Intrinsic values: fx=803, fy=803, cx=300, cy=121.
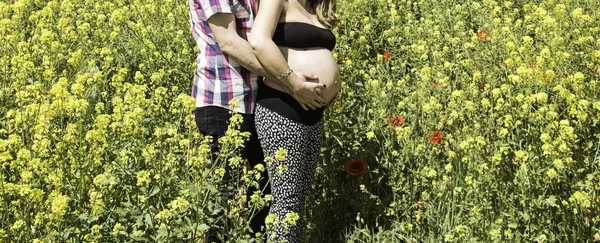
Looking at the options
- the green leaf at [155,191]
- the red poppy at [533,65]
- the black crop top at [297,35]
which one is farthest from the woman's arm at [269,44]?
the red poppy at [533,65]

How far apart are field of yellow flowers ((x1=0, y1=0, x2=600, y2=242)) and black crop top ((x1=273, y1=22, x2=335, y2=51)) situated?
1.47 ft

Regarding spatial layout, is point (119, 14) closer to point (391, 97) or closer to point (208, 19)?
point (391, 97)

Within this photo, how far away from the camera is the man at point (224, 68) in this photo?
293 cm

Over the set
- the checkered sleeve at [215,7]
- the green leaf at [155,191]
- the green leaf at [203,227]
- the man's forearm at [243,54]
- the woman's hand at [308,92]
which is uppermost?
the checkered sleeve at [215,7]

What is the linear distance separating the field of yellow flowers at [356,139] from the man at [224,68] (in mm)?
103

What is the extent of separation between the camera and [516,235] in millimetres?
3086

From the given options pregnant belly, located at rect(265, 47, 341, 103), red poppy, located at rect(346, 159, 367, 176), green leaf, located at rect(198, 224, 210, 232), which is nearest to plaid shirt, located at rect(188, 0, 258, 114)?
pregnant belly, located at rect(265, 47, 341, 103)

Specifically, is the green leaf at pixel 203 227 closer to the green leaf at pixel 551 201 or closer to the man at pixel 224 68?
the man at pixel 224 68

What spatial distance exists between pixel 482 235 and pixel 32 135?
5.90 ft

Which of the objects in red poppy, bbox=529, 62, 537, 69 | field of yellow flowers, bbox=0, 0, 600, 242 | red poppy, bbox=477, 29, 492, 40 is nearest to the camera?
field of yellow flowers, bbox=0, 0, 600, 242

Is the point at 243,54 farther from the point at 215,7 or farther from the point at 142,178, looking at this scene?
the point at 142,178

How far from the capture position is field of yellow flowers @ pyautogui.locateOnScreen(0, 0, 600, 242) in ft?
8.67

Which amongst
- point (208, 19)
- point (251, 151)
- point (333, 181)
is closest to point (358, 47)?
point (333, 181)

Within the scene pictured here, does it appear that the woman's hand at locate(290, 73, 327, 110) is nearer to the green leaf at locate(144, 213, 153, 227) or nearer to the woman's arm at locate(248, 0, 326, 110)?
the woman's arm at locate(248, 0, 326, 110)
